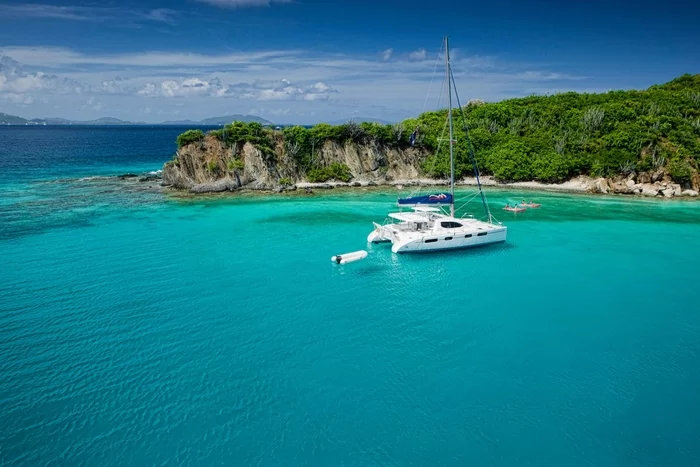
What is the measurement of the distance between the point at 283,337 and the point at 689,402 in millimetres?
18875

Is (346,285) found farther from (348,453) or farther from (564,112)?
(564,112)

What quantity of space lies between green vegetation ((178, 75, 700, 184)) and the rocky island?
0.57ft

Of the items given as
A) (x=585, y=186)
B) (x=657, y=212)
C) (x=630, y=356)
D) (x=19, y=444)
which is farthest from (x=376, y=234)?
(x=585, y=186)

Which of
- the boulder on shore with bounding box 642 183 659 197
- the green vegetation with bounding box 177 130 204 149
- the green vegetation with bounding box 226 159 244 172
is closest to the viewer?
the boulder on shore with bounding box 642 183 659 197

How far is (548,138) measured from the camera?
7725 cm

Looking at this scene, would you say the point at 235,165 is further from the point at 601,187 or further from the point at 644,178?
the point at 644,178

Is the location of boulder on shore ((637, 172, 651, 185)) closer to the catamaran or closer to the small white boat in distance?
the catamaran

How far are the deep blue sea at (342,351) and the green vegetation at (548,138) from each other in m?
30.6

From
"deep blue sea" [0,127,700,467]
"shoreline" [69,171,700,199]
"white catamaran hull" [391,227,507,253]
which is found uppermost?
"shoreline" [69,171,700,199]

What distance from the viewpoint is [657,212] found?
54.7 meters

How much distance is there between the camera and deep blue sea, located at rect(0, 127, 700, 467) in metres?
16.4

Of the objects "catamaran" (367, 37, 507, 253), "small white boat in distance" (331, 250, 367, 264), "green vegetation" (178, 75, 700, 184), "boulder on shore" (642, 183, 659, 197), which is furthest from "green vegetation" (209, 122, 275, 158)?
"boulder on shore" (642, 183, 659, 197)

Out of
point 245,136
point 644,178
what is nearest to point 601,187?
point 644,178

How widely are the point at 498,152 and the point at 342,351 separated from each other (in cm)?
6284
